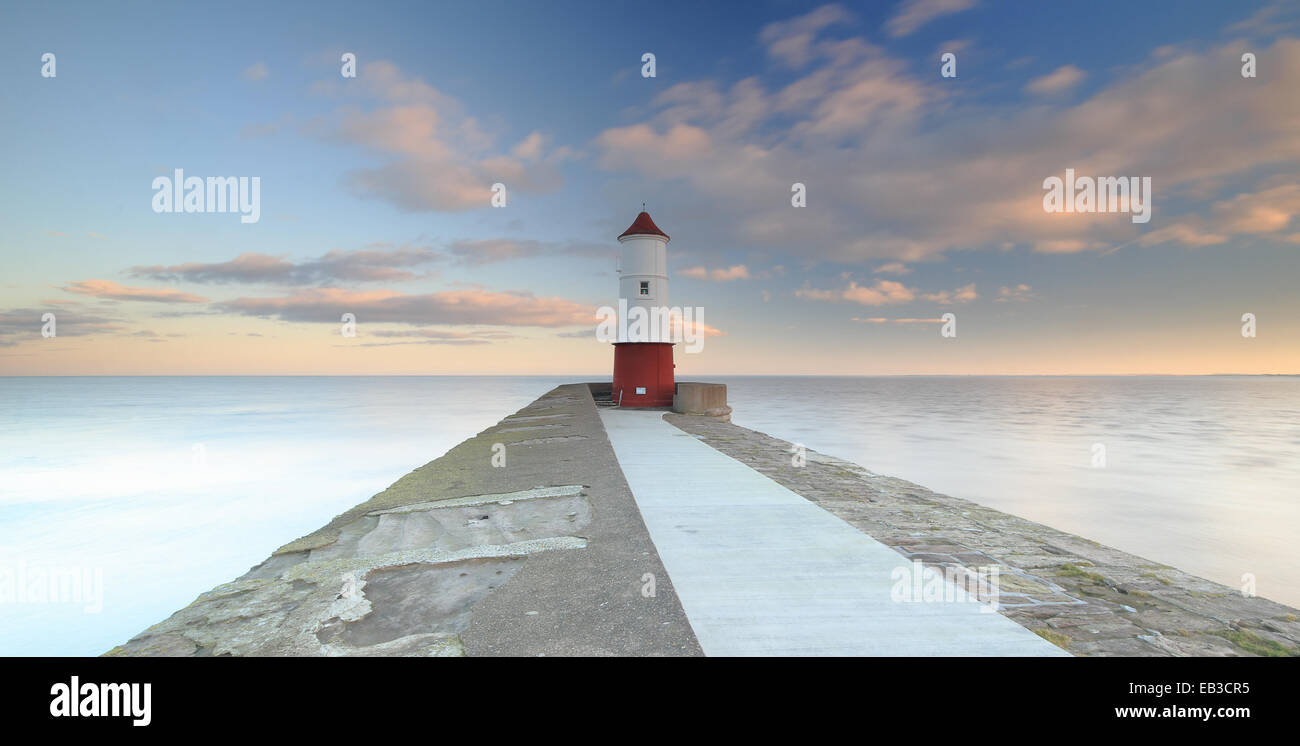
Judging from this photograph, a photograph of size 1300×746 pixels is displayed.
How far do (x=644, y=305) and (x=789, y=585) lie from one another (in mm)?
15628

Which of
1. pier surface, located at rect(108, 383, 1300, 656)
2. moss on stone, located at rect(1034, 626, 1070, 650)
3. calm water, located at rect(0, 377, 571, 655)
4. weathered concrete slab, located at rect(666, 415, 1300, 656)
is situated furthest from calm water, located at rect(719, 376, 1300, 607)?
calm water, located at rect(0, 377, 571, 655)

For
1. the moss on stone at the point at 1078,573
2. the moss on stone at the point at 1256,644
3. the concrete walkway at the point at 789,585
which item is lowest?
the moss on stone at the point at 1256,644

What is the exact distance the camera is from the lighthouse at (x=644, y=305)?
19328 mm

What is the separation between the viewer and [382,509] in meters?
7.40

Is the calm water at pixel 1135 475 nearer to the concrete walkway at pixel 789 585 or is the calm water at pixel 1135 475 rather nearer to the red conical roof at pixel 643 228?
the concrete walkway at pixel 789 585

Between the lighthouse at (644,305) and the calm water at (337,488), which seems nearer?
the calm water at (337,488)

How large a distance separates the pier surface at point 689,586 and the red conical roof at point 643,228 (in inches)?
508

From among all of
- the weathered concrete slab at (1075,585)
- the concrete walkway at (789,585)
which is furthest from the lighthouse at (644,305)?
the concrete walkway at (789,585)

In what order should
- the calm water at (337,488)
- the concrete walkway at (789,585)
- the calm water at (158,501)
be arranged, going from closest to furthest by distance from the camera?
the concrete walkway at (789,585)
the calm water at (158,501)
the calm water at (337,488)

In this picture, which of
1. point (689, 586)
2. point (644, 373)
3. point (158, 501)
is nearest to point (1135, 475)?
point (644, 373)

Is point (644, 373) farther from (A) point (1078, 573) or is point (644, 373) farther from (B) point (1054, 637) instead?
(B) point (1054, 637)

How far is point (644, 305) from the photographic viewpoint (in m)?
19.4
